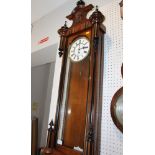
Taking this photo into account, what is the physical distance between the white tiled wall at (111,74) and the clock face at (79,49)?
6.5 inches

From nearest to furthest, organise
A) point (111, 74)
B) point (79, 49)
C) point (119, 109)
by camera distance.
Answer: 1. point (119, 109)
2. point (111, 74)
3. point (79, 49)

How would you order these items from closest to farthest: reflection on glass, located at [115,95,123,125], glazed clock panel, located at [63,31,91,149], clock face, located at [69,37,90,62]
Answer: reflection on glass, located at [115,95,123,125] < glazed clock panel, located at [63,31,91,149] < clock face, located at [69,37,90,62]

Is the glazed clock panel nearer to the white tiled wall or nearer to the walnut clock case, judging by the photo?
the walnut clock case

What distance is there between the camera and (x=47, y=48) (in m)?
2.01

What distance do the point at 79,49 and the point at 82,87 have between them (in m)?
0.34

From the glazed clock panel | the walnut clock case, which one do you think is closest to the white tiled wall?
the walnut clock case

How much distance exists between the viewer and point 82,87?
3.97ft

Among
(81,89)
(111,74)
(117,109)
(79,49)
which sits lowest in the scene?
(117,109)

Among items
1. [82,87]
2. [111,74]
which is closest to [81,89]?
[82,87]

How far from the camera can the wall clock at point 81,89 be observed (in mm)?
1081

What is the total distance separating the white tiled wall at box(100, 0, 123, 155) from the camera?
1.05m

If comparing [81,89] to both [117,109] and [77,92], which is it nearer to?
[77,92]
